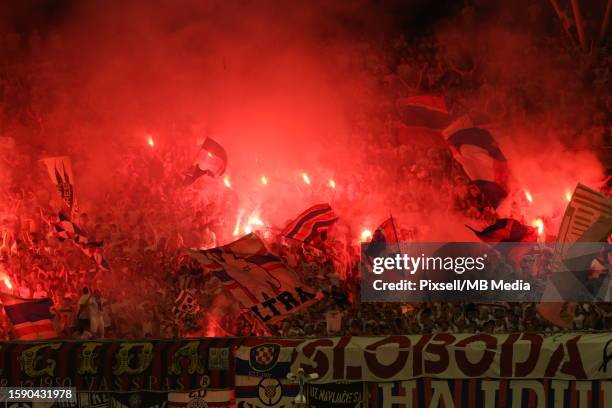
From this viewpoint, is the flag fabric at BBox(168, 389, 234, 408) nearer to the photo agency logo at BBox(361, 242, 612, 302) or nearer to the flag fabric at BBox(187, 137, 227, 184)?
the photo agency logo at BBox(361, 242, 612, 302)

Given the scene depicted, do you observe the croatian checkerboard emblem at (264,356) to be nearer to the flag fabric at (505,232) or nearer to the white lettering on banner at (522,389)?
the white lettering on banner at (522,389)

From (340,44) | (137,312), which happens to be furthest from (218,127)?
(137,312)

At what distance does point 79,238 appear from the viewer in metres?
12.7

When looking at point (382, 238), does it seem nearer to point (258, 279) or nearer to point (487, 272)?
point (487, 272)

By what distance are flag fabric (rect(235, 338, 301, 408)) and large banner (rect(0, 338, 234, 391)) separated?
0.25m

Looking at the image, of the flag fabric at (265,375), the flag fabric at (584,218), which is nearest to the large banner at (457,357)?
the flag fabric at (265,375)

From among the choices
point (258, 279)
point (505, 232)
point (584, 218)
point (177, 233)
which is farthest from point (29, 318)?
point (584, 218)

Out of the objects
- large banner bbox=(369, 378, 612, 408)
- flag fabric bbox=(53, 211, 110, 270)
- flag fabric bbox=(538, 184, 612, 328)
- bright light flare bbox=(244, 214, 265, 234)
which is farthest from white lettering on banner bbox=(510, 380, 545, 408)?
flag fabric bbox=(53, 211, 110, 270)

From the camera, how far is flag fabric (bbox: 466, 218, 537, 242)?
11.5 m

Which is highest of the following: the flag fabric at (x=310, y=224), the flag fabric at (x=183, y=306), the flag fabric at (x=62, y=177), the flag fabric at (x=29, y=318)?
the flag fabric at (x=62, y=177)

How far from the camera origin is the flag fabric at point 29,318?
1157cm

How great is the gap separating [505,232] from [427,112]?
2.00 meters

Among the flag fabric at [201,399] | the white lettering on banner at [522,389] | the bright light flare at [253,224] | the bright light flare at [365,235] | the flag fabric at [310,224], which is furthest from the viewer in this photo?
the bright light flare at [253,224]

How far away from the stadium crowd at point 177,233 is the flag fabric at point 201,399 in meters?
1.36
